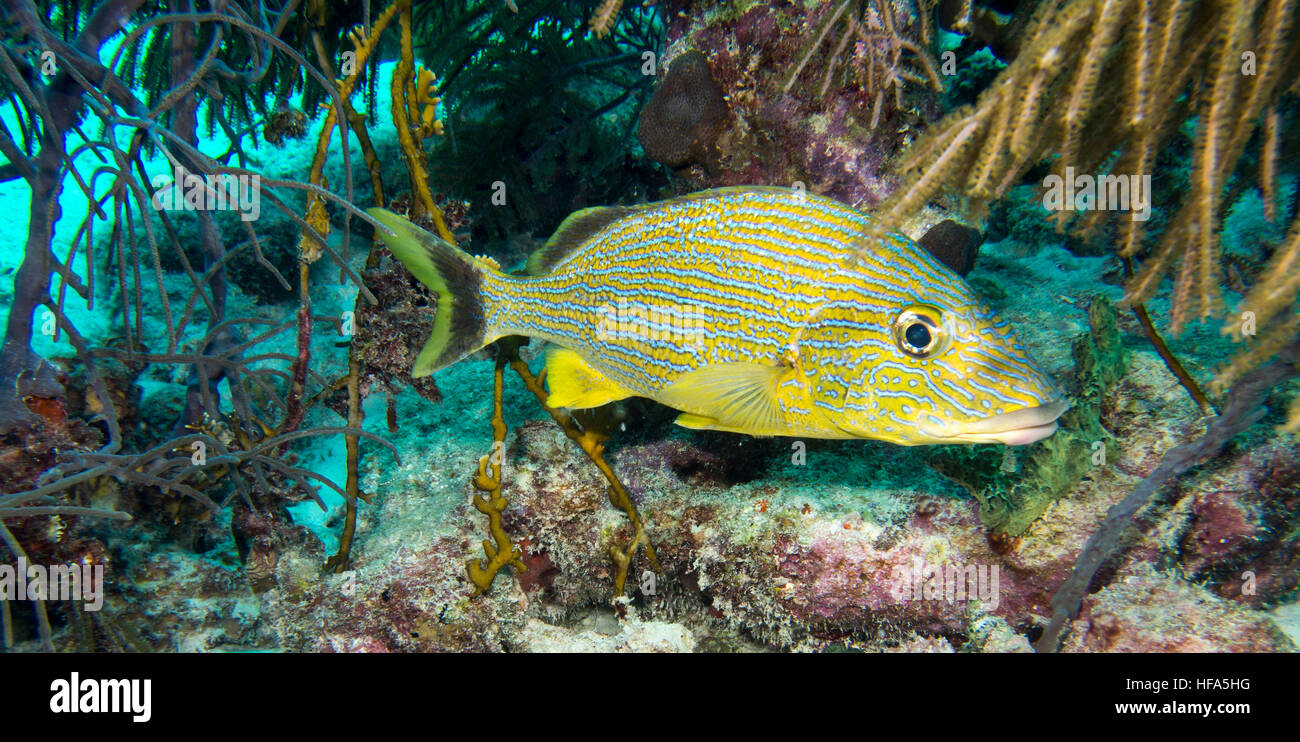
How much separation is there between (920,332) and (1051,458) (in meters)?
1.43

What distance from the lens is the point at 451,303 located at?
9.70ft

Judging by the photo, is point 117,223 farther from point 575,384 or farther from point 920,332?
point 920,332

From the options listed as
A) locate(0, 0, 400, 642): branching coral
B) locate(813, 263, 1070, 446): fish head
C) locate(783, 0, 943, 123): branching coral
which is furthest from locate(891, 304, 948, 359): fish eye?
locate(0, 0, 400, 642): branching coral

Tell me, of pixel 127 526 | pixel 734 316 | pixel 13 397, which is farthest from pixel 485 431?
pixel 734 316

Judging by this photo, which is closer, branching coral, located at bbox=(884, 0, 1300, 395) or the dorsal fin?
branching coral, located at bbox=(884, 0, 1300, 395)

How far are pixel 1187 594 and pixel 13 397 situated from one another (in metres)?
6.42

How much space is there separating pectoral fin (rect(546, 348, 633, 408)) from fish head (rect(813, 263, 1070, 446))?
44.2 inches

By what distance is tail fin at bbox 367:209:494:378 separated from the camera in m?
2.90

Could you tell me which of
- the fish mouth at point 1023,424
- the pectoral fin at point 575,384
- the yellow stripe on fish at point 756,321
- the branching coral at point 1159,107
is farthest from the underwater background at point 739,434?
the pectoral fin at point 575,384

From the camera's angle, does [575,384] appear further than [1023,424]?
Yes

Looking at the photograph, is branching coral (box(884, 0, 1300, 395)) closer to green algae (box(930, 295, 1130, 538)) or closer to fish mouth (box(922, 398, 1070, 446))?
fish mouth (box(922, 398, 1070, 446))

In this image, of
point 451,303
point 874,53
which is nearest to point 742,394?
point 451,303
